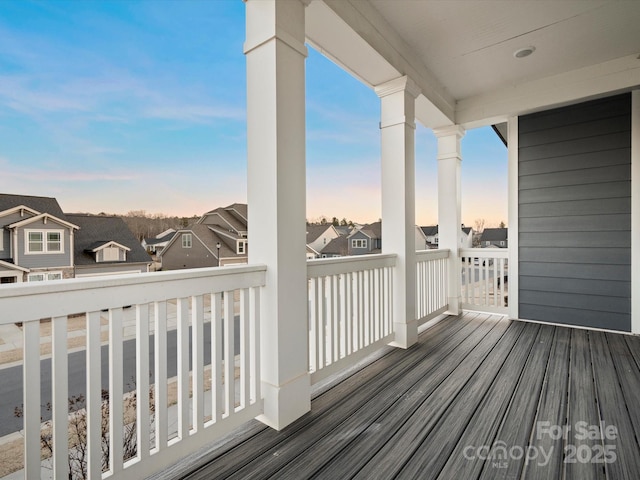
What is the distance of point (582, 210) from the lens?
12.0 ft

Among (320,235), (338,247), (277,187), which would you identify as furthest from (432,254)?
(277,187)

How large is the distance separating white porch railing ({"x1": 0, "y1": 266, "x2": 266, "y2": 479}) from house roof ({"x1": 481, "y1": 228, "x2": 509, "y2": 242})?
356 centimetres

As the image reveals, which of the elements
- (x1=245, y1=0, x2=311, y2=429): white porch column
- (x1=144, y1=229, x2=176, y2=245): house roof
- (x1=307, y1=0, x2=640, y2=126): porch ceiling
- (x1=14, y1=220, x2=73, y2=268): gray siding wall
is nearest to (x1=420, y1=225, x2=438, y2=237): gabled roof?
(x1=307, y1=0, x2=640, y2=126): porch ceiling

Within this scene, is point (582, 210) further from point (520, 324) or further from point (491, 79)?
point (491, 79)

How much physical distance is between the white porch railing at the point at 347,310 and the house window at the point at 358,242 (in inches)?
5.0

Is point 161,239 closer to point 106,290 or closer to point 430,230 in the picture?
point 106,290

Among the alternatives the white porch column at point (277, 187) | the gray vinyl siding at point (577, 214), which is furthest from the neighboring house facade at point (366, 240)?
the gray vinyl siding at point (577, 214)

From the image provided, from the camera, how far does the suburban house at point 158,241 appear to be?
1.35 meters

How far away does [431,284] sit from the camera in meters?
3.87

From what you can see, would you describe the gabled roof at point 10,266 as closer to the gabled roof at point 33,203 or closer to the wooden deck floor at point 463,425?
the gabled roof at point 33,203

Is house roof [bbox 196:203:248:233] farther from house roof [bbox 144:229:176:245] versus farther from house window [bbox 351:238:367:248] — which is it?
house window [bbox 351:238:367:248]

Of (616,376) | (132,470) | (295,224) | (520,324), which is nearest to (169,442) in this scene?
(132,470)

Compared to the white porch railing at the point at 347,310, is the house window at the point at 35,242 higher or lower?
higher

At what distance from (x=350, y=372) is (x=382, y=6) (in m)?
2.74
